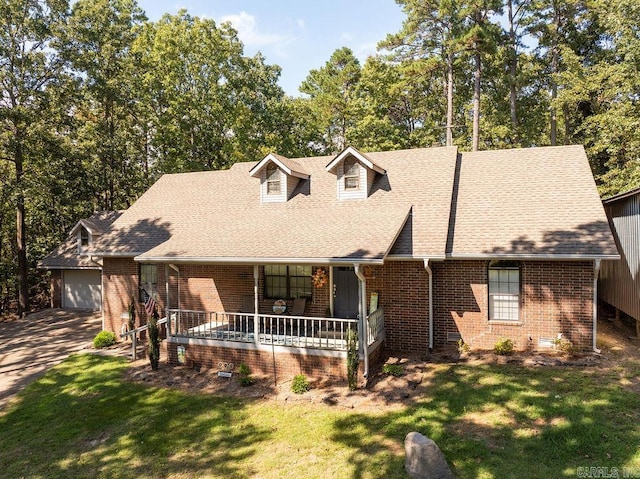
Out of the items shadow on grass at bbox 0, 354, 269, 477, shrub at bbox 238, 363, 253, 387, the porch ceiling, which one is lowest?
shadow on grass at bbox 0, 354, 269, 477

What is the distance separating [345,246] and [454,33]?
2101 cm

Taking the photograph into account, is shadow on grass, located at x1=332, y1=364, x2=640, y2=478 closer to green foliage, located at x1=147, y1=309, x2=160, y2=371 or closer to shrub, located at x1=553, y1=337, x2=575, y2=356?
shrub, located at x1=553, y1=337, x2=575, y2=356

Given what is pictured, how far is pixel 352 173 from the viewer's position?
14625 mm

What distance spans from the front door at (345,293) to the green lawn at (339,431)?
3.40 meters

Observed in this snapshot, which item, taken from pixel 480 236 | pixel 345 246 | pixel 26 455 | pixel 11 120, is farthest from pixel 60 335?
pixel 480 236

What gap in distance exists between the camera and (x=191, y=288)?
14672mm

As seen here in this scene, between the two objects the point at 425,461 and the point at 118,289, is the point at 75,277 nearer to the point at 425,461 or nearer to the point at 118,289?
the point at 118,289

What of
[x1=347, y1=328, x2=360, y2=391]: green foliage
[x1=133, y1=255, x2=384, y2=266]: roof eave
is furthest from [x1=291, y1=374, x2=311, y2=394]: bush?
[x1=133, y1=255, x2=384, y2=266]: roof eave

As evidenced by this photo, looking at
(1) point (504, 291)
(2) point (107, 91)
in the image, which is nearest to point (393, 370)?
(1) point (504, 291)

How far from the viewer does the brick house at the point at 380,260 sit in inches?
429

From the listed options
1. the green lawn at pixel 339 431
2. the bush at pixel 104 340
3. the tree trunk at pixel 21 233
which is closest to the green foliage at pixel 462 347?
the green lawn at pixel 339 431

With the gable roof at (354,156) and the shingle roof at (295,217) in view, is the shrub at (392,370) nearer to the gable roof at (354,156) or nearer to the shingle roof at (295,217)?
the shingle roof at (295,217)

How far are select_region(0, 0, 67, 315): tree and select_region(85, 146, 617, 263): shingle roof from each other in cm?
1081

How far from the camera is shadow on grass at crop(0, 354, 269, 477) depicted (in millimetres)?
7281
